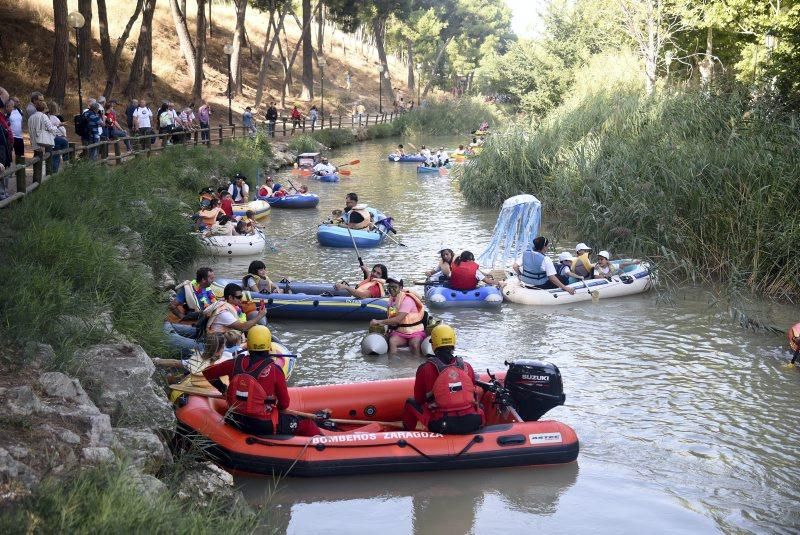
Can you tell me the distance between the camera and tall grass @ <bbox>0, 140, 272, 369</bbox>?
23.1ft

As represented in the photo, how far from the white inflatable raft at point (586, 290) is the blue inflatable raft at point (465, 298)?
435 millimetres

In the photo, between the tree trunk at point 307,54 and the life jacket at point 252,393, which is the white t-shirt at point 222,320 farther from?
the tree trunk at point 307,54

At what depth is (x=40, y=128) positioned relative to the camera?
13.3 metres

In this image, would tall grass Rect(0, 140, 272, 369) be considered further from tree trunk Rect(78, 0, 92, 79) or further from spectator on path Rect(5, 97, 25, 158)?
tree trunk Rect(78, 0, 92, 79)

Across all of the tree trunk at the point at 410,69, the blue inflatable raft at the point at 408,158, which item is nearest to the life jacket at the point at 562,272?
the blue inflatable raft at the point at 408,158

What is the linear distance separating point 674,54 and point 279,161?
1216 cm

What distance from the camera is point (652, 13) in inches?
865

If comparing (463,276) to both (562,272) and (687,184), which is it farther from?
(687,184)

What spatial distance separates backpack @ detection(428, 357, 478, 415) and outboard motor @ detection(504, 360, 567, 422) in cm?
70

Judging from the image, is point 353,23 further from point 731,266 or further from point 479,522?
point 479,522

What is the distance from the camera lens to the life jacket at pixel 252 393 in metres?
6.87

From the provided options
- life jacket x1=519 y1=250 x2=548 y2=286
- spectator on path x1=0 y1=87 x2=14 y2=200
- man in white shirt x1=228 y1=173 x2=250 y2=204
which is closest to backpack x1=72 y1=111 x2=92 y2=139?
man in white shirt x1=228 y1=173 x2=250 y2=204

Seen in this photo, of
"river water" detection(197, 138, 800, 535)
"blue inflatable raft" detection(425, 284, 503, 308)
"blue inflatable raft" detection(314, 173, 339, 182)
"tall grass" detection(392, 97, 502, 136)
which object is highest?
"tall grass" detection(392, 97, 502, 136)

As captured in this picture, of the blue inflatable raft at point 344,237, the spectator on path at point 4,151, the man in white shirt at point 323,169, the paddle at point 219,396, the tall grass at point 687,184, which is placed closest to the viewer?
the paddle at point 219,396
